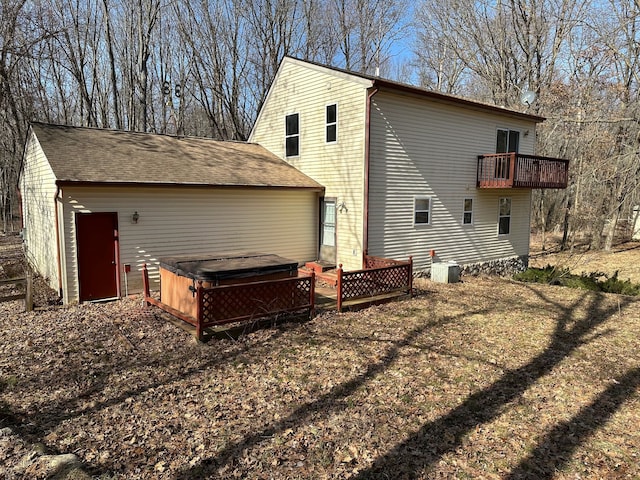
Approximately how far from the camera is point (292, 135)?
1482 cm

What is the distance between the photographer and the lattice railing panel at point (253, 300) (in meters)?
7.53

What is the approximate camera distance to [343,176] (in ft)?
42.2

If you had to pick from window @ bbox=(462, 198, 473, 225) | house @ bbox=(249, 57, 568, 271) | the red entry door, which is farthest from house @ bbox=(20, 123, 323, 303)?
window @ bbox=(462, 198, 473, 225)

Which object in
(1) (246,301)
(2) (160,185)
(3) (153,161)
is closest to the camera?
(1) (246,301)

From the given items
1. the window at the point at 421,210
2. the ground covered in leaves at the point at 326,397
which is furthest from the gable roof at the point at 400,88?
the ground covered in leaves at the point at 326,397

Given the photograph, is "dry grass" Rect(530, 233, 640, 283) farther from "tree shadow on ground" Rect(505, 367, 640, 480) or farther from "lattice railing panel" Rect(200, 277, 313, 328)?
"lattice railing panel" Rect(200, 277, 313, 328)

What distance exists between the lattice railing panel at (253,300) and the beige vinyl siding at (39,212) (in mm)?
5505

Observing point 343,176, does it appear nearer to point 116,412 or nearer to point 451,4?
point 116,412

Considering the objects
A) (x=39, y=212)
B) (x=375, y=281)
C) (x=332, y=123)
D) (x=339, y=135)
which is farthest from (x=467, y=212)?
A: (x=39, y=212)

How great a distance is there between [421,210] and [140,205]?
8.44 metres

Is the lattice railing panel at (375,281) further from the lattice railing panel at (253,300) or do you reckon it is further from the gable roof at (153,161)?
the gable roof at (153,161)

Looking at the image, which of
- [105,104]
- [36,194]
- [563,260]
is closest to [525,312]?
[563,260]

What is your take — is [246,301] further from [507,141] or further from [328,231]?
[507,141]

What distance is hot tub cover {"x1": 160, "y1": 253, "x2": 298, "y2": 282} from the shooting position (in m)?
7.79
